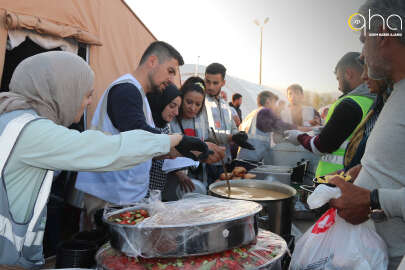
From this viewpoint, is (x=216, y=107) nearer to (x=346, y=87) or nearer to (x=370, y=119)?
(x=346, y=87)

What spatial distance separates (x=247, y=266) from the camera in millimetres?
1228

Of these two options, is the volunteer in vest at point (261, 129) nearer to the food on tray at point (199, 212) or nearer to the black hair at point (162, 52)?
the black hair at point (162, 52)

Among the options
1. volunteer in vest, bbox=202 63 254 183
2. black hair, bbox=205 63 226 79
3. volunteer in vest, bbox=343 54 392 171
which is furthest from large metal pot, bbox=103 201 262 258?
black hair, bbox=205 63 226 79

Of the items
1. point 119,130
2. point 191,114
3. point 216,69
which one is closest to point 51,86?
point 119,130

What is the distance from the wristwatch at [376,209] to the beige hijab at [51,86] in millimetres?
1542

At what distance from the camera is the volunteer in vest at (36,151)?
49.1 inches

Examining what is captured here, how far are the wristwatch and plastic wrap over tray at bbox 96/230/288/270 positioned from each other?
0.45 metres

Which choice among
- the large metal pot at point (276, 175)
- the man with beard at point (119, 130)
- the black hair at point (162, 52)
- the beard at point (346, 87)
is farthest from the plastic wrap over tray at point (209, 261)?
the large metal pot at point (276, 175)

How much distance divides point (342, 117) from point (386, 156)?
1.13 metres

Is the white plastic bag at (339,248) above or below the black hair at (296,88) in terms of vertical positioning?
below

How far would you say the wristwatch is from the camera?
4.20 feet

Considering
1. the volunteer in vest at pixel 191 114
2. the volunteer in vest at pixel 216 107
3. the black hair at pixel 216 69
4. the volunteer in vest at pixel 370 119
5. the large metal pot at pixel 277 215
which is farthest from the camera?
the black hair at pixel 216 69

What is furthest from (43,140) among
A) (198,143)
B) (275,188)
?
(275,188)

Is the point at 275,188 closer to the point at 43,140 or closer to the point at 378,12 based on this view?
the point at 378,12
